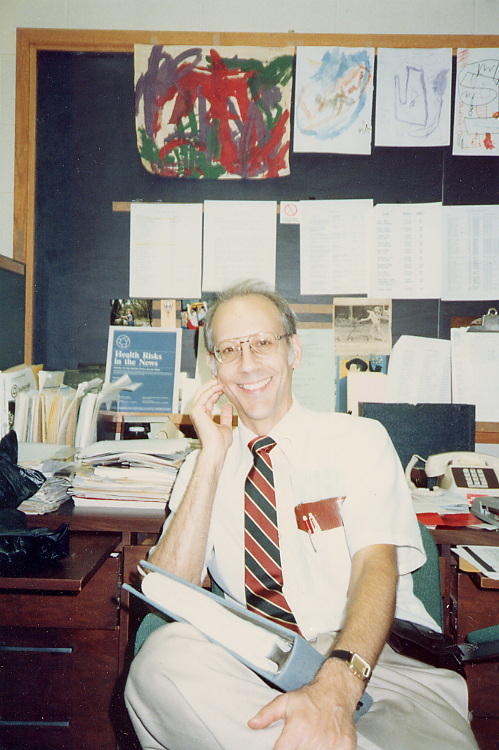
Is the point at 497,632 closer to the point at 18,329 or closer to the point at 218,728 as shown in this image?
the point at 218,728

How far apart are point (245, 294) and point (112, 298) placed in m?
0.92

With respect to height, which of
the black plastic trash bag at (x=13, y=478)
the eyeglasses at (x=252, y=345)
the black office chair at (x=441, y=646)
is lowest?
the black office chair at (x=441, y=646)

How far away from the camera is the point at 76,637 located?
146 cm

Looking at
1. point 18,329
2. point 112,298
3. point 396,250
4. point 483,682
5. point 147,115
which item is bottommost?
point 483,682

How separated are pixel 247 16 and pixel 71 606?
87.2 inches

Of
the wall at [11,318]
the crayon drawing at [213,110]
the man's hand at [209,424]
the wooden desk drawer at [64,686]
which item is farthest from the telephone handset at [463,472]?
the wall at [11,318]

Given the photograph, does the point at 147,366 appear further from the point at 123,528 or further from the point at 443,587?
the point at 443,587

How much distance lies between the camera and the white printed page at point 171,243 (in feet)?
7.08

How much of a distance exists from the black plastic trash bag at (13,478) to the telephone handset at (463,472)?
1158mm

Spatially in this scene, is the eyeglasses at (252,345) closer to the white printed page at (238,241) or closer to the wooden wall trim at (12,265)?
the white printed page at (238,241)

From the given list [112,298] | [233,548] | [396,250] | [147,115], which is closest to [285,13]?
[147,115]

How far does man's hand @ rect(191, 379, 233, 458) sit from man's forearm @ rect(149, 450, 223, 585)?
8 centimetres

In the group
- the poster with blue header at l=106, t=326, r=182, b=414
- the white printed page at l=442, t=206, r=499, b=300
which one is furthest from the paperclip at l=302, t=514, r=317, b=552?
the white printed page at l=442, t=206, r=499, b=300

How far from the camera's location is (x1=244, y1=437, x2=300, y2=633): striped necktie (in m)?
1.24
